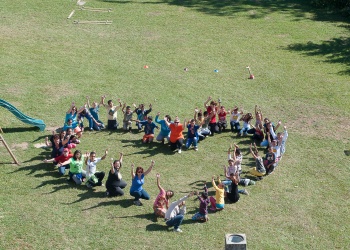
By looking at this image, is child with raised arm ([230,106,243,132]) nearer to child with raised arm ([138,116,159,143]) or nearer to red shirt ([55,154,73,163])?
child with raised arm ([138,116,159,143])

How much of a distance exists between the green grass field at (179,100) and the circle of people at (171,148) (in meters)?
0.37

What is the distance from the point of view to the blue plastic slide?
24.7m

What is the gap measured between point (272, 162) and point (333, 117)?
712cm

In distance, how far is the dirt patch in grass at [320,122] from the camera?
25.7 metres

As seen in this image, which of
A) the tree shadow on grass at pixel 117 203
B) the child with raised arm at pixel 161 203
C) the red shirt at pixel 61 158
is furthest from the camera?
the red shirt at pixel 61 158

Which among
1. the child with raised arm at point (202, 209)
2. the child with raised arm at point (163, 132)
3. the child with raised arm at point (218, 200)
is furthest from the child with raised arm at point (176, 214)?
the child with raised arm at point (163, 132)

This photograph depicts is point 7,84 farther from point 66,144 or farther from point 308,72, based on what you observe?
Result: point 308,72

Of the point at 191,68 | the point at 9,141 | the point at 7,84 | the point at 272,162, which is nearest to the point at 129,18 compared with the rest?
the point at 191,68

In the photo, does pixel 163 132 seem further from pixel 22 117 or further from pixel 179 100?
pixel 22 117

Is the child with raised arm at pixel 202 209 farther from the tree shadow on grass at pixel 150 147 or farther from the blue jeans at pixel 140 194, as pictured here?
the tree shadow on grass at pixel 150 147

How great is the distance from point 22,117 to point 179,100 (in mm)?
7616

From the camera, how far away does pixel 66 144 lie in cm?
2184

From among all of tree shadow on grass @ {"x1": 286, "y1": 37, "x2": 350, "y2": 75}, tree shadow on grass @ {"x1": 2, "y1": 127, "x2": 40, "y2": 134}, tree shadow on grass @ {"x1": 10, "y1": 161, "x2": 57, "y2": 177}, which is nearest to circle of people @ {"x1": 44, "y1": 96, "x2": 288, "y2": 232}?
tree shadow on grass @ {"x1": 10, "y1": 161, "x2": 57, "y2": 177}

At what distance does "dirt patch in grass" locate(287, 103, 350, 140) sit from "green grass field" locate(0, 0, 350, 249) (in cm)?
9
